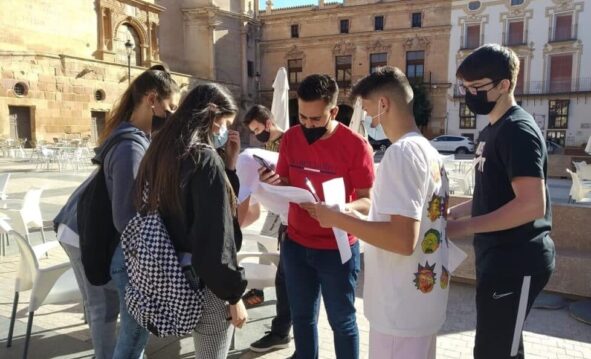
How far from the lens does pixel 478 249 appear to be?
1896 millimetres

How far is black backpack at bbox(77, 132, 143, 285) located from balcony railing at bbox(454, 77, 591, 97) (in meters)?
32.9

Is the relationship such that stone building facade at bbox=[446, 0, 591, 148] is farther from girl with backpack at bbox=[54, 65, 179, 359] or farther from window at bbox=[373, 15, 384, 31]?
girl with backpack at bbox=[54, 65, 179, 359]

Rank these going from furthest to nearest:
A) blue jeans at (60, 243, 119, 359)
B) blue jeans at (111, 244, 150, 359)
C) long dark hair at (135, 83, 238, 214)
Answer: blue jeans at (60, 243, 119, 359), blue jeans at (111, 244, 150, 359), long dark hair at (135, 83, 238, 214)

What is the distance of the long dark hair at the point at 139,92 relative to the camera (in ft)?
7.03

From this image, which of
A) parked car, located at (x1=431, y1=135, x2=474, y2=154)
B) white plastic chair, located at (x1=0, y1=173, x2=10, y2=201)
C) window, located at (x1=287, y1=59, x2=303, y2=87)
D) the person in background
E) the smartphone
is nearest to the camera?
the smartphone

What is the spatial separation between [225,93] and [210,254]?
0.66 metres

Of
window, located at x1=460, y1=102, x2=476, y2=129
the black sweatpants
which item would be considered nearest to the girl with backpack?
the black sweatpants

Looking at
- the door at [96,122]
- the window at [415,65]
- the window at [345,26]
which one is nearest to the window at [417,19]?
the window at [415,65]

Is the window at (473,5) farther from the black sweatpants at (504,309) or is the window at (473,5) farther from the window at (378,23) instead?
the black sweatpants at (504,309)

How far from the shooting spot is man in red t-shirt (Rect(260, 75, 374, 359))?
229 centimetres

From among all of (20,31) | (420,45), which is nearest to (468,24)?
(420,45)

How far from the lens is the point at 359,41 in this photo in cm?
3606

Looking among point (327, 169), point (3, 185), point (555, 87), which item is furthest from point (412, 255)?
point (555, 87)

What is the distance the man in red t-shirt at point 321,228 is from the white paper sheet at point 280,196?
0.08m
